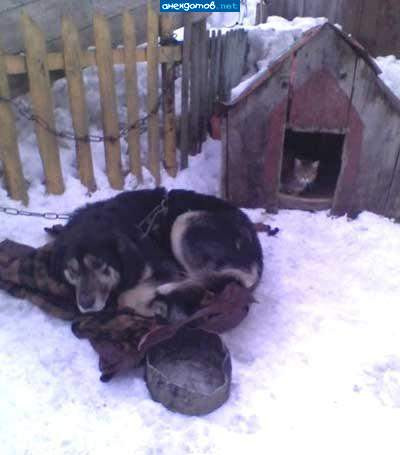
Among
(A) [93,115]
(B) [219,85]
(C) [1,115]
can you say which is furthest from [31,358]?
(B) [219,85]

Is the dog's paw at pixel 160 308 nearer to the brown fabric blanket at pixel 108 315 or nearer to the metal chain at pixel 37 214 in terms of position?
the brown fabric blanket at pixel 108 315

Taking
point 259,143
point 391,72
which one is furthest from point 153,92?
point 391,72

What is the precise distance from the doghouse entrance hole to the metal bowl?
249 centimetres

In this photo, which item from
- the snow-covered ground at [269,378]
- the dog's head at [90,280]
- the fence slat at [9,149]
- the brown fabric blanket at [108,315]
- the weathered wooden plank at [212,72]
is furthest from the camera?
the weathered wooden plank at [212,72]

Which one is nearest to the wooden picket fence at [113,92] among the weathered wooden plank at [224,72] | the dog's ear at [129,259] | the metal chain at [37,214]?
the weathered wooden plank at [224,72]

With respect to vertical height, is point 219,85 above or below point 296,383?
above

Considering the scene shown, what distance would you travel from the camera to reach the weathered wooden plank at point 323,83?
3.97m

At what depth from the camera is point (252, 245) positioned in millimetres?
3475

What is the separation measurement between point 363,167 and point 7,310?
3293 millimetres

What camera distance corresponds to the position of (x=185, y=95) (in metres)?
4.89

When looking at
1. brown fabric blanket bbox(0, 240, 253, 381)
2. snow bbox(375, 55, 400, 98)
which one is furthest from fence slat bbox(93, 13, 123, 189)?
snow bbox(375, 55, 400, 98)

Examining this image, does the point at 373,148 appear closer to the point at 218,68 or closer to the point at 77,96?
the point at 218,68

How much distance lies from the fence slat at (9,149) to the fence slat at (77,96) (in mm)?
524

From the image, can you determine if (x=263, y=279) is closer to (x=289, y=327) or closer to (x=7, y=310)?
(x=289, y=327)
